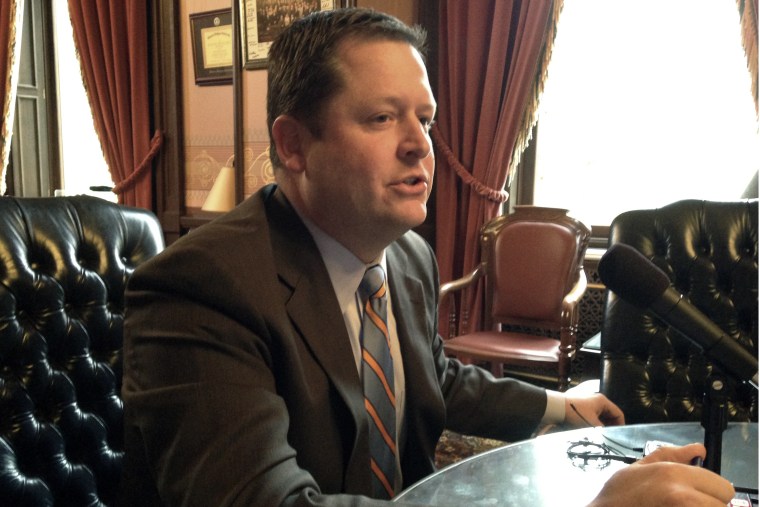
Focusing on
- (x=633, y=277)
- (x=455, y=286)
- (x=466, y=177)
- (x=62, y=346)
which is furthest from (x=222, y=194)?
(x=633, y=277)

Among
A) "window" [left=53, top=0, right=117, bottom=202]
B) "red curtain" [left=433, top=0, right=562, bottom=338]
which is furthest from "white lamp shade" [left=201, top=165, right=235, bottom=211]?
"window" [left=53, top=0, right=117, bottom=202]

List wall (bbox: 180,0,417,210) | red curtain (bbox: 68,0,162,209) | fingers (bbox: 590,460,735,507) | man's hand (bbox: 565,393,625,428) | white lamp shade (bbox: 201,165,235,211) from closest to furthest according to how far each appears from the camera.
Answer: fingers (bbox: 590,460,735,507) → man's hand (bbox: 565,393,625,428) → white lamp shade (bbox: 201,165,235,211) → wall (bbox: 180,0,417,210) → red curtain (bbox: 68,0,162,209)

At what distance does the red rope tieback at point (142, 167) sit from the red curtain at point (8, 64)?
104 cm

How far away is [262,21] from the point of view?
397 cm

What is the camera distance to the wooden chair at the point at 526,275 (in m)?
3.12

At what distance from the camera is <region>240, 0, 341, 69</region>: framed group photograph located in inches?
151

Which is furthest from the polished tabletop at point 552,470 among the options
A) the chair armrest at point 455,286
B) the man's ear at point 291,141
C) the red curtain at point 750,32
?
the red curtain at point 750,32

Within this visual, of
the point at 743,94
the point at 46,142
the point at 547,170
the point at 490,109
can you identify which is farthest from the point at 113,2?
the point at 743,94

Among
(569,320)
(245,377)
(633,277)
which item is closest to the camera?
(633,277)

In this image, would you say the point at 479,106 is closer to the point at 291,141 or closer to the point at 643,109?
the point at 643,109

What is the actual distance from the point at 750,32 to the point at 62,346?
297 cm

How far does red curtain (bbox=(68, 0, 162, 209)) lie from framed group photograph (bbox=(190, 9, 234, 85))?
0.45 m

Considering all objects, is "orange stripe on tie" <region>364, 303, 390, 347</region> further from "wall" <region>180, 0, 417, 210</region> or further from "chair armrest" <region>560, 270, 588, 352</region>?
"wall" <region>180, 0, 417, 210</region>

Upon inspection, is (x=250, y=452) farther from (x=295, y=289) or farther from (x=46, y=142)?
(x=46, y=142)
